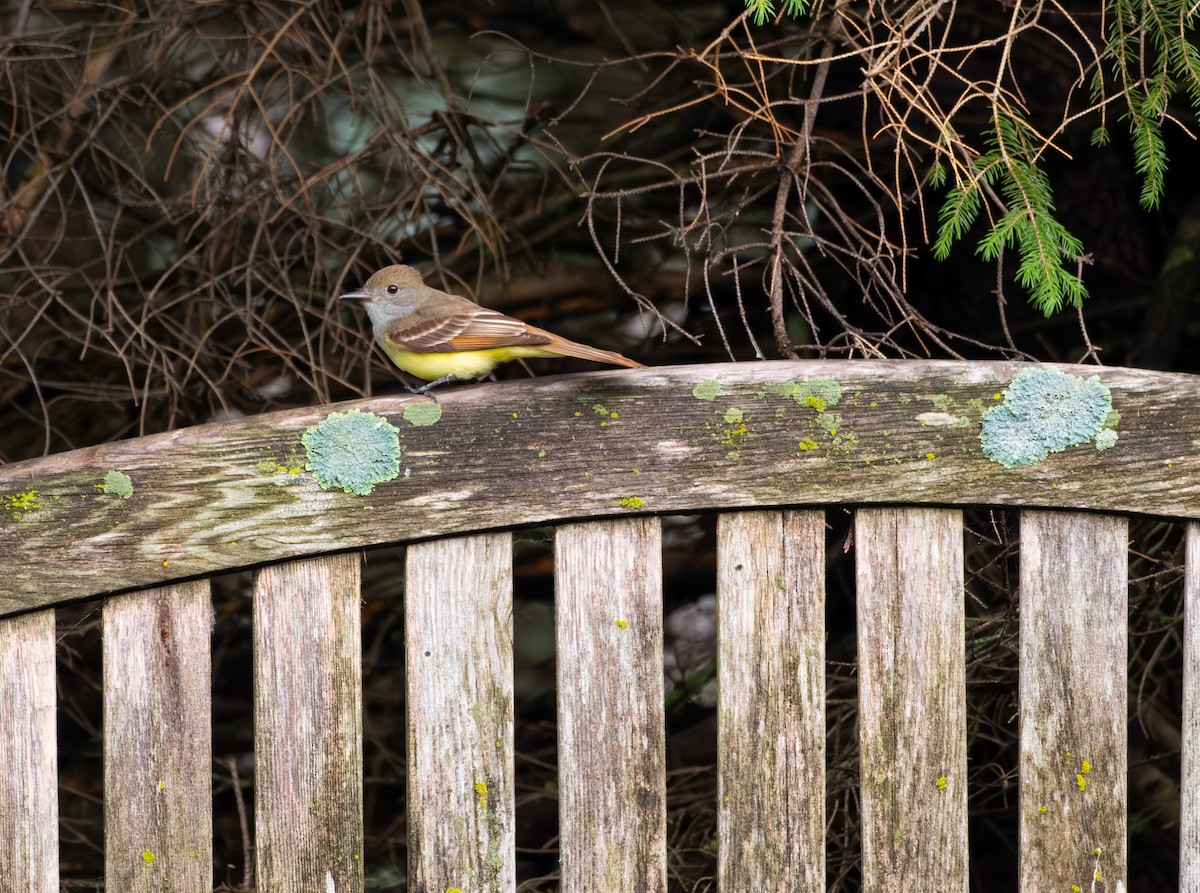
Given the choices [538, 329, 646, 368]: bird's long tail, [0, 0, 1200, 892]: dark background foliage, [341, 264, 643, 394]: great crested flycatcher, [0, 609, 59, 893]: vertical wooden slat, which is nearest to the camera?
[0, 609, 59, 893]: vertical wooden slat

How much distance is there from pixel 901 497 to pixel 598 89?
2981 mm

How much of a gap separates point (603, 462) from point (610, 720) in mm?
419

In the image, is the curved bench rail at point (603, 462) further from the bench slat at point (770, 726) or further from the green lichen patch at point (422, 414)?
the bench slat at point (770, 726)

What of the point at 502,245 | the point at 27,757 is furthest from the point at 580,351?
the point at 502,245

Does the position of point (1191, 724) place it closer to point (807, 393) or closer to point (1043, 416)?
point (1043, 416)

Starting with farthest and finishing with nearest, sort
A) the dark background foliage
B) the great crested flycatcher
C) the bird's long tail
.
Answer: the dark background foliage
the great crested flycatcher
the bird's long tail

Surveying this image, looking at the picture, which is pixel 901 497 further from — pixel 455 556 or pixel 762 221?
pixel 762 221

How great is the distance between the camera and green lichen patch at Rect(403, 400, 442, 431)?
6.79 ft

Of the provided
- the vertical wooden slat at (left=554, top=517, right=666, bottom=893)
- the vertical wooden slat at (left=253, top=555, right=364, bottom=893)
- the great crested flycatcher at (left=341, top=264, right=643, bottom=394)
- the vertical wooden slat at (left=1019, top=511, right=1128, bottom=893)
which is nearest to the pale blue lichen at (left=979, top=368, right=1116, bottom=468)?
the vertical wooden slat at (left=1019, top=511, right=1128, bottom=893)

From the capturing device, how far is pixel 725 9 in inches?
165

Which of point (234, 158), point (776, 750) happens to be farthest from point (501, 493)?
point (234, 158)

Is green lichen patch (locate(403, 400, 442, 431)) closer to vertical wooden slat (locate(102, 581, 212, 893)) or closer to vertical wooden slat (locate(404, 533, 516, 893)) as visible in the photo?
vertical wooden slat (locate(404, 533, 516, 893))

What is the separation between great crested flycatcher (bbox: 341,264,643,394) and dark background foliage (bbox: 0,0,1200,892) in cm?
33

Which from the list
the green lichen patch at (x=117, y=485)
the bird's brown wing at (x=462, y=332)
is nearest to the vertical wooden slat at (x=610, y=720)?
the bird's brown wing at (x=462, y=332)
